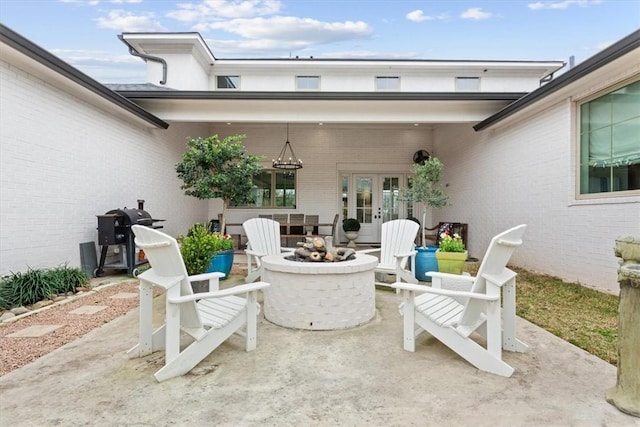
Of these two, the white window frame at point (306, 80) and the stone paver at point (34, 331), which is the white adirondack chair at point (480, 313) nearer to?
the stone paver at point (34, 331)

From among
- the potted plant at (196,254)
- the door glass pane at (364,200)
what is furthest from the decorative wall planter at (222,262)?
the door glass pane at (364,200)

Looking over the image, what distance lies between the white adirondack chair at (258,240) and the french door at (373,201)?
19.6 ft

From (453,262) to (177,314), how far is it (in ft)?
11.9

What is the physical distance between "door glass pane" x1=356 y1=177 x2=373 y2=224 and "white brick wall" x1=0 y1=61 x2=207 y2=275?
6093mm

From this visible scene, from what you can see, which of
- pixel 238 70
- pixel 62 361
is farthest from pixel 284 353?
pixel 238 70

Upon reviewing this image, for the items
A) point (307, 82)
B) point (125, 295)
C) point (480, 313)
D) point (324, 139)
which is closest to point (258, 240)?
point (125, 295)

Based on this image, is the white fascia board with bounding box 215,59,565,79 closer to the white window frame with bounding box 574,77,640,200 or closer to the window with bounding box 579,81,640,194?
the white window frame with bounding box 574,77,640,200

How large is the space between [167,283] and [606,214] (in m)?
4.97

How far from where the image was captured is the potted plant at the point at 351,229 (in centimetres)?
971

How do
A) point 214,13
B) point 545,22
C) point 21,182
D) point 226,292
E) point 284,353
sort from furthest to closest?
point 214,13 < point 545,22 < point 21,182 < point 284,353 < point 226,292

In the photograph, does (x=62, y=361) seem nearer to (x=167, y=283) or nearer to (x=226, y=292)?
(x=167, y=283)

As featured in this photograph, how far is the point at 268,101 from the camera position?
7.00 metres

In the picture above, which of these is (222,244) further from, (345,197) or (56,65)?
(345,197)

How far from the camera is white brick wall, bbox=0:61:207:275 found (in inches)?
154
